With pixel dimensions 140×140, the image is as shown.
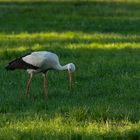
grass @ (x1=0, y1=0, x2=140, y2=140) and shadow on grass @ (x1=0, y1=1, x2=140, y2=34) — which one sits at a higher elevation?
grass @ (x1=0, y1=0, x2=140, y2=140)

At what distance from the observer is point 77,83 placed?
13.4 metres

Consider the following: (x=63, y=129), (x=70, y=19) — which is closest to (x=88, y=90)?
(x=63, y=129)

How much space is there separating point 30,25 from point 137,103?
56.1ft

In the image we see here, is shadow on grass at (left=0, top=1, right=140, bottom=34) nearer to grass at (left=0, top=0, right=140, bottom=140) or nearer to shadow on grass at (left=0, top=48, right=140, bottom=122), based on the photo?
grass at (left=0, top=0, right=140, bottom=140)

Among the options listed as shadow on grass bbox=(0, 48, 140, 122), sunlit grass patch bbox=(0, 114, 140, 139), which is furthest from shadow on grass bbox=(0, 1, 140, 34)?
sunlit grass patch bbox=(0, 114, 140, 139)

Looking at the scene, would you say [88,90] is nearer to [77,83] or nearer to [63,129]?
[77,83]

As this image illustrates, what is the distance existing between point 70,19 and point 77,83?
56.2 ft

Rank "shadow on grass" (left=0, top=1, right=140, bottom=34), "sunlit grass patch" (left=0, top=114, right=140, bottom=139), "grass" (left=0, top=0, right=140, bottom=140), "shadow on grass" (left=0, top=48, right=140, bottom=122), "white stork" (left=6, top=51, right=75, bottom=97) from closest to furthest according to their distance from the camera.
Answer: "sunlit grass patch" (left=0, top=114, right=140, bottom=139) < "grass" (left=0, top=0, right=140, bottom=140) < "shadow on grass" (left=0, top=48, right=140, bottom=122) < "white stork" (left=6, top=51, right=75, bottom=97) < "shadow on grass" (left=0, top=1, right=140, bottom=34)

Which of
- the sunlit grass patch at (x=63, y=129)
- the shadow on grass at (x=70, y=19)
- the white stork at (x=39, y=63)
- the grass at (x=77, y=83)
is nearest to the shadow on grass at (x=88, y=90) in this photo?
the grass at (x=77, y=83)

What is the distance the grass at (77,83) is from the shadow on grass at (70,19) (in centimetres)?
4

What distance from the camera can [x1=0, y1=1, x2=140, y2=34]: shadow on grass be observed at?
85.8 feet

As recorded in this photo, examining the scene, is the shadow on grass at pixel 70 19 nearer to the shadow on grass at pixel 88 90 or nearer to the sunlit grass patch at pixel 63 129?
the shadow on grass at pixel 88 90

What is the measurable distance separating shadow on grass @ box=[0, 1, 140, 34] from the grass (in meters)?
0.04

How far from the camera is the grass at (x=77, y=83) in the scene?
28.5ft
